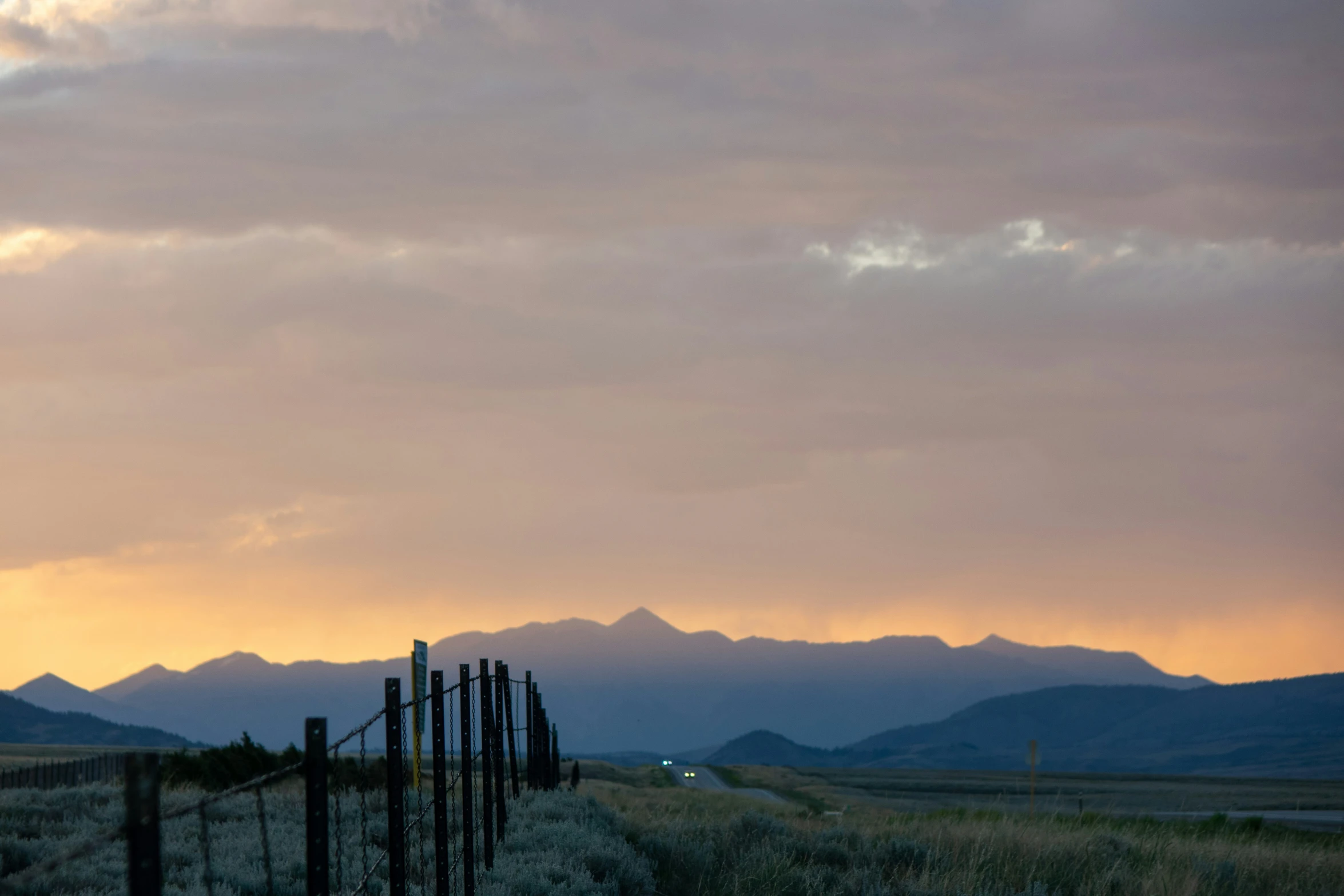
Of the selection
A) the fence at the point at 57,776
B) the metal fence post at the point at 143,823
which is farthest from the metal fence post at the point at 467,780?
the fence at the point at 57,776

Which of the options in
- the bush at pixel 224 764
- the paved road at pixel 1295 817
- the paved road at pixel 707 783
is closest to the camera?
the bush at pixel 224 764

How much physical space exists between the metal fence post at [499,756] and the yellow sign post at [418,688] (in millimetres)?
1527

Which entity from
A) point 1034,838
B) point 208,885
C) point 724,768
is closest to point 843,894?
point 1034,838

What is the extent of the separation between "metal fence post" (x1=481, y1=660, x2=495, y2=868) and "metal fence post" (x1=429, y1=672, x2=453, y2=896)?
4.55 ft

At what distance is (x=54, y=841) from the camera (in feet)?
50.8

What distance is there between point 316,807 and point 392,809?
277cm

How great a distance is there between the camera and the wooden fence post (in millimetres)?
5871

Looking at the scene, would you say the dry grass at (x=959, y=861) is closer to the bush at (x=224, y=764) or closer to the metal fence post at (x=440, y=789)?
the metal fence post at (x=440, y=789)

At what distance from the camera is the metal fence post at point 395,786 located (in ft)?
27.3

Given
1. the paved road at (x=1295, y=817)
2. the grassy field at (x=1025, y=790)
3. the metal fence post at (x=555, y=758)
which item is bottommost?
the grassy field at (x=1025, y=790)

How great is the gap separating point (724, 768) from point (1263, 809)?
8956 centimetres

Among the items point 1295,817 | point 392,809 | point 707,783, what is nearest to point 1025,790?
point 707,783

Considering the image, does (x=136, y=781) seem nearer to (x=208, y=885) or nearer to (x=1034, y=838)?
(x=208, y=885)

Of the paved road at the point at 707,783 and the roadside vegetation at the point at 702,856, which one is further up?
the roadside vegetation at the point at 702,856
